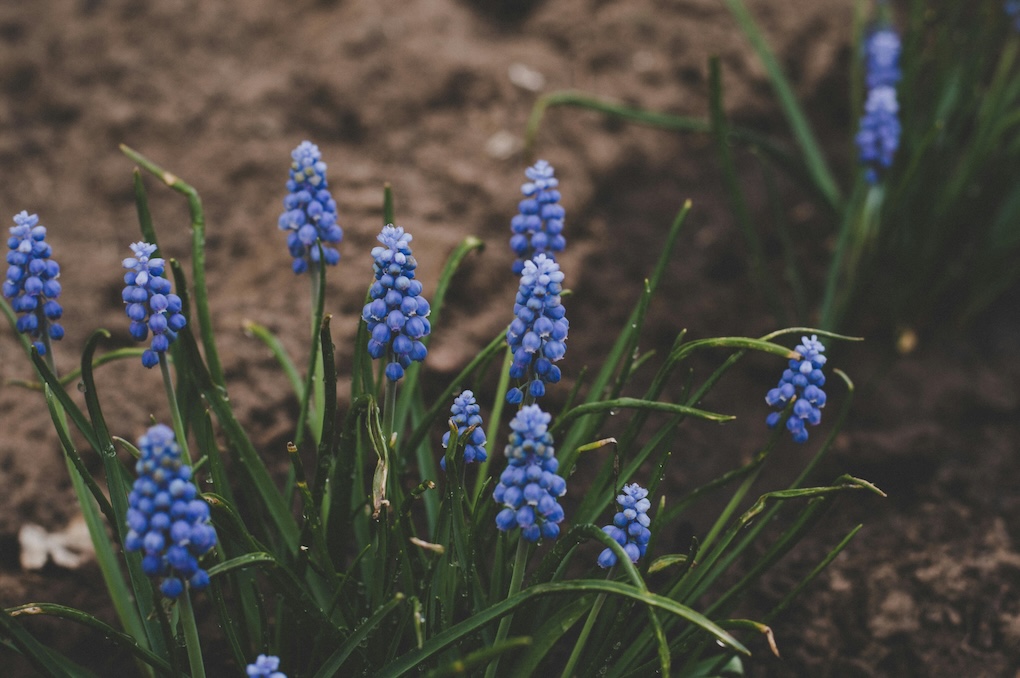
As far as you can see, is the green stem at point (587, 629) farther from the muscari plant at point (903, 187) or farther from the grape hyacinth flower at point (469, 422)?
the muscari plant at point (903, 187)

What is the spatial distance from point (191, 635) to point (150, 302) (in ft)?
2.90

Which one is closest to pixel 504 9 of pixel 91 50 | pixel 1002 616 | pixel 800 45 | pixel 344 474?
pixel 800 45

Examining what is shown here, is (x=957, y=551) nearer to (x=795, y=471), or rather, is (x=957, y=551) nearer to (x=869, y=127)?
(x=795, y=471)

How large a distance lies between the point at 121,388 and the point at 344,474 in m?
1.72

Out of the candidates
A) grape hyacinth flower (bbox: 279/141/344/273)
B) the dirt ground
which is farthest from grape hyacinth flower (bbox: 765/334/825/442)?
grape hyacinth flower (bbox: 279/141/344/273)

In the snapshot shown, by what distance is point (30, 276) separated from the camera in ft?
8.34

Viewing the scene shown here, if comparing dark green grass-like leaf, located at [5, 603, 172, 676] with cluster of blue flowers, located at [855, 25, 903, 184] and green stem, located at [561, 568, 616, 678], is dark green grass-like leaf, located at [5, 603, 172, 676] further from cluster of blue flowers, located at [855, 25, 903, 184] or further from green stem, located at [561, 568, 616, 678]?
cluster of blue flowers, located at [855, 25, 903, 184]

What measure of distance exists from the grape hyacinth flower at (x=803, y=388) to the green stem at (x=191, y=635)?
167 centimetres

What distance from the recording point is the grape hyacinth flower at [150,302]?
92.9 inches

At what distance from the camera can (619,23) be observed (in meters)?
5.53

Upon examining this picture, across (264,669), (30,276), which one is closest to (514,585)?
(264,669)

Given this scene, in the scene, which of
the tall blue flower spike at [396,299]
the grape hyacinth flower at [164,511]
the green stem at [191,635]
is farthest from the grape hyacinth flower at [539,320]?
the green stem at [191,635]

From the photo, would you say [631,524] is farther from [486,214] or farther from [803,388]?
[486,214]

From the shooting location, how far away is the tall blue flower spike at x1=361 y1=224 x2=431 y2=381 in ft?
7.63
